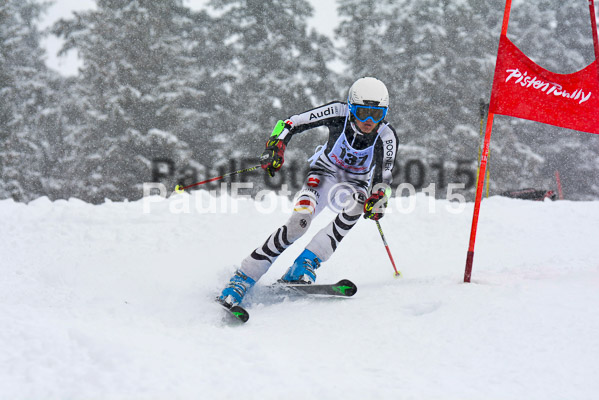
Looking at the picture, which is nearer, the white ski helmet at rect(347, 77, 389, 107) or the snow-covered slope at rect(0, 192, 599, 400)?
the snow-covered slope at rect(0, 192, 599, 400)

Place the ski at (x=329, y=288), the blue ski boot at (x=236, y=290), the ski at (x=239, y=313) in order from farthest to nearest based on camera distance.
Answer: the ski at (x=329, y=288), the blue ski boot at (x=236, y=290), the ski at (x=239, y=313)

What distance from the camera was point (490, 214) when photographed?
848 cm

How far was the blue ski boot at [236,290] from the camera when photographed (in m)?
4.05

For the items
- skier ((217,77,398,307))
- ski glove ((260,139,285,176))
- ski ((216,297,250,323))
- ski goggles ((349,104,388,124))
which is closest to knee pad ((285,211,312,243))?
skier ((217,77,398,307))

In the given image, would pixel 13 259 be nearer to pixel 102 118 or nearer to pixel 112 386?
pixel 112 386

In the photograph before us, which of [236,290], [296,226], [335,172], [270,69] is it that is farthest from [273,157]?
[270,69]

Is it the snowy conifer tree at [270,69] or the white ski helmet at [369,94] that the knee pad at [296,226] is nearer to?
the white ski helmet at [369,94]

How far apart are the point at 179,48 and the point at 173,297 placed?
1763 centimetres

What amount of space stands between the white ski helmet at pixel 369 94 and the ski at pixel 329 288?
160 cm

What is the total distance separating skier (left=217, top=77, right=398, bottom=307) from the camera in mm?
4414

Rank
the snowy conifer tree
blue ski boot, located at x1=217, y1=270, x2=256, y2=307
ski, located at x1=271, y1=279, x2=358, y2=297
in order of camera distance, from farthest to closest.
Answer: the snowy conifer tree, ski, located at x1=271, y1=279, x2=358, y2=297, blue ski boot, located at x1=217, y1=270, x2=256, y2=307

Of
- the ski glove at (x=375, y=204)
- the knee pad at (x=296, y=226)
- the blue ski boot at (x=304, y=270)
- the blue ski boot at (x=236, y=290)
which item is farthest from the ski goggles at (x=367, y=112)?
the blue ski boot at (x=236, y=290)

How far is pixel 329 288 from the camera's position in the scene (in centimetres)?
424

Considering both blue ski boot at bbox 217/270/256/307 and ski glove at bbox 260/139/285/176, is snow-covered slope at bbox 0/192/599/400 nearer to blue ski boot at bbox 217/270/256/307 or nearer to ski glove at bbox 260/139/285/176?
blue ski boot at bbox 217/270/256/307
